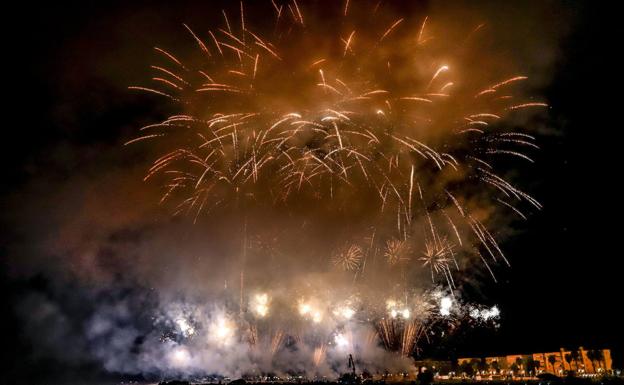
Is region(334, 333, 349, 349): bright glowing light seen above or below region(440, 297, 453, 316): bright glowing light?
below

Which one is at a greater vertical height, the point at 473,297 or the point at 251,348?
the point at 473,297

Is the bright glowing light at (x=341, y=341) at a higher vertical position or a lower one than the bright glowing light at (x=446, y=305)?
lower

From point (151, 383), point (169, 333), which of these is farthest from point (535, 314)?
point (151, 383)

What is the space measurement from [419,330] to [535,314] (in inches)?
693

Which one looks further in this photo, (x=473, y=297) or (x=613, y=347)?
(x=473, y=297)

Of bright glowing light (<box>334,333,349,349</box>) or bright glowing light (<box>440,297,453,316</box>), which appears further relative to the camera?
bright glowing light (<box>334,333,349,349</box>)

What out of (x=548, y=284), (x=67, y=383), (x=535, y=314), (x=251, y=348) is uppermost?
(x=548, y=284)

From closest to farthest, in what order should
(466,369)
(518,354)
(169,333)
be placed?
(518,354), (466,369), (169,333)

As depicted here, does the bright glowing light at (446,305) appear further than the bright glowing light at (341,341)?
No

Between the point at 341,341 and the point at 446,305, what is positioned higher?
the point at 446,305

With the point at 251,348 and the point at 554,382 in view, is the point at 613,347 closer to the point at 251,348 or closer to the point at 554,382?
the point at 554,382

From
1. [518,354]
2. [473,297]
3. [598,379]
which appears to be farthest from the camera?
[473,297]

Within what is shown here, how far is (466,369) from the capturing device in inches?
1609

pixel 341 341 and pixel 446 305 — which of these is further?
pixel 341 341
